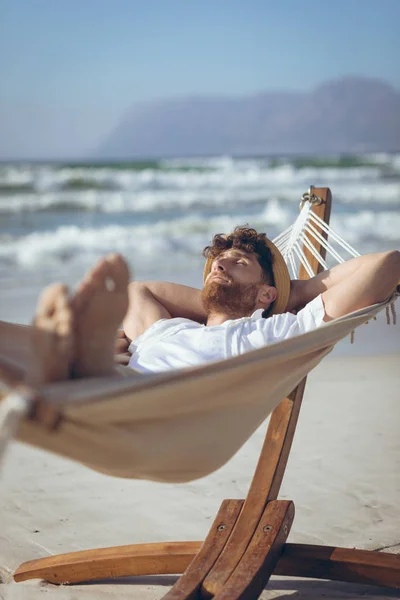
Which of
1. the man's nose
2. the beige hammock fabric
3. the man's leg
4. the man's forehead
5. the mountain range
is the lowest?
the beige hammock fabric

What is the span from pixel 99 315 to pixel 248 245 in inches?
38.0

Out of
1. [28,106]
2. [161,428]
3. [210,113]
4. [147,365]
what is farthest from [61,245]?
[210,113]

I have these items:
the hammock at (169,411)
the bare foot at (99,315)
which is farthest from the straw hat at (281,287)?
the bare foot at (99,315)

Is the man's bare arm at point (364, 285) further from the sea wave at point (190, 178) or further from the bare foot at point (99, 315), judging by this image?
the sea wave at point (190, 178)

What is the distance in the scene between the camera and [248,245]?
2266 mm

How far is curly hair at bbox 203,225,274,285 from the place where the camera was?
2257 millimetres

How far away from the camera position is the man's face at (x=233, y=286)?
220cm

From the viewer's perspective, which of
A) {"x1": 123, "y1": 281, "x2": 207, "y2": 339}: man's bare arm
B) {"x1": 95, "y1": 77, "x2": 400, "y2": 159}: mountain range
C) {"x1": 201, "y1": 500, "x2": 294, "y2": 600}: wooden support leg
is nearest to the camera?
{"x1": 201, "y1": 500, "x2": 294, "y2": 600}: wooden support leg

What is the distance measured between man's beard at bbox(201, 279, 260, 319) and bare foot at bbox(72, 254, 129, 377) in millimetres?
783

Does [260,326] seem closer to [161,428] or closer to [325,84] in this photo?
[161,428]

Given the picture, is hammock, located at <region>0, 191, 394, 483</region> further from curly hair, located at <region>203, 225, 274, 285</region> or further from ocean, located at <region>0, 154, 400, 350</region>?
ocean, located at <region>0, 154, 400, 350</region>

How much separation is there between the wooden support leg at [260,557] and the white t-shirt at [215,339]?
384mm

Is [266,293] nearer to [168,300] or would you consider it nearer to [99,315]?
[168,300]

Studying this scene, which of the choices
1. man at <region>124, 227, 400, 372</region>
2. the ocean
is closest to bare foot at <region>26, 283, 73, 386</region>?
man at <region>124, 227, 400, 372</region>
